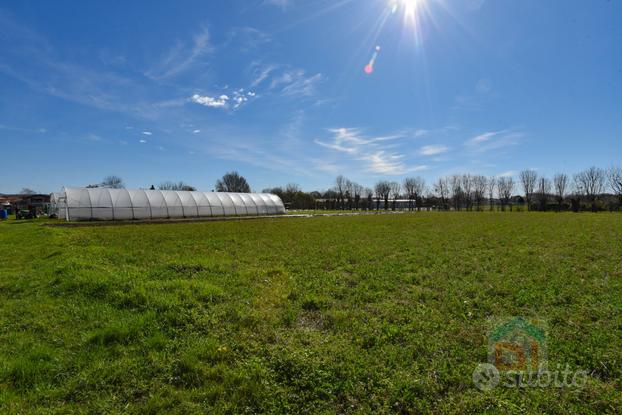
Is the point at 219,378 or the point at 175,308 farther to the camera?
→ the point at 175,308

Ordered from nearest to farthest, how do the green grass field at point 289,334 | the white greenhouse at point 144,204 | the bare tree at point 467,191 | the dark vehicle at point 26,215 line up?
the green grass field at point 289,334, the white greenhouse at point 144,204, the dark vehicle at point 26,215, the bare tree at point 467,191

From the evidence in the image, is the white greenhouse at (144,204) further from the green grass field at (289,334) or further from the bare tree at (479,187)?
the bare tree at (479,187)

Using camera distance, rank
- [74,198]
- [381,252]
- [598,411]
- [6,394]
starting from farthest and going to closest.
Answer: [74,198]
[381,252]
[6,394]
[598,411]

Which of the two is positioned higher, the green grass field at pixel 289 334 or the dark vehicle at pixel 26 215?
the dark vehicle at pixel 26 215

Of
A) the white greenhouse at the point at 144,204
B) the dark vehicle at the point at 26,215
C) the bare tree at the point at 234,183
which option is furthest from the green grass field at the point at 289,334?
the bare tree at the point at 234,183

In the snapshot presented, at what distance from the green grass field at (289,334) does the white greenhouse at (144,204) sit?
82.5ft

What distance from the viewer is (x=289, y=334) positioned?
533 centimetres

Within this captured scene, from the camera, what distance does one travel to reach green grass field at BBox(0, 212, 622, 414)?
3670 millimetres

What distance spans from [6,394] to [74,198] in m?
35.2

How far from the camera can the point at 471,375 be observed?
4090mm

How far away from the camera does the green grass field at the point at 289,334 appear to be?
3670 millimetres

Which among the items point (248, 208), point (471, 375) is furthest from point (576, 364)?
point (248, 208)

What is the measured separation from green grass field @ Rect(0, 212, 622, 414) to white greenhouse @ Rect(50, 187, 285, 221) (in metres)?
25.2

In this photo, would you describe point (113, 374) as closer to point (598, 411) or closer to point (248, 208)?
point (598, 411)
